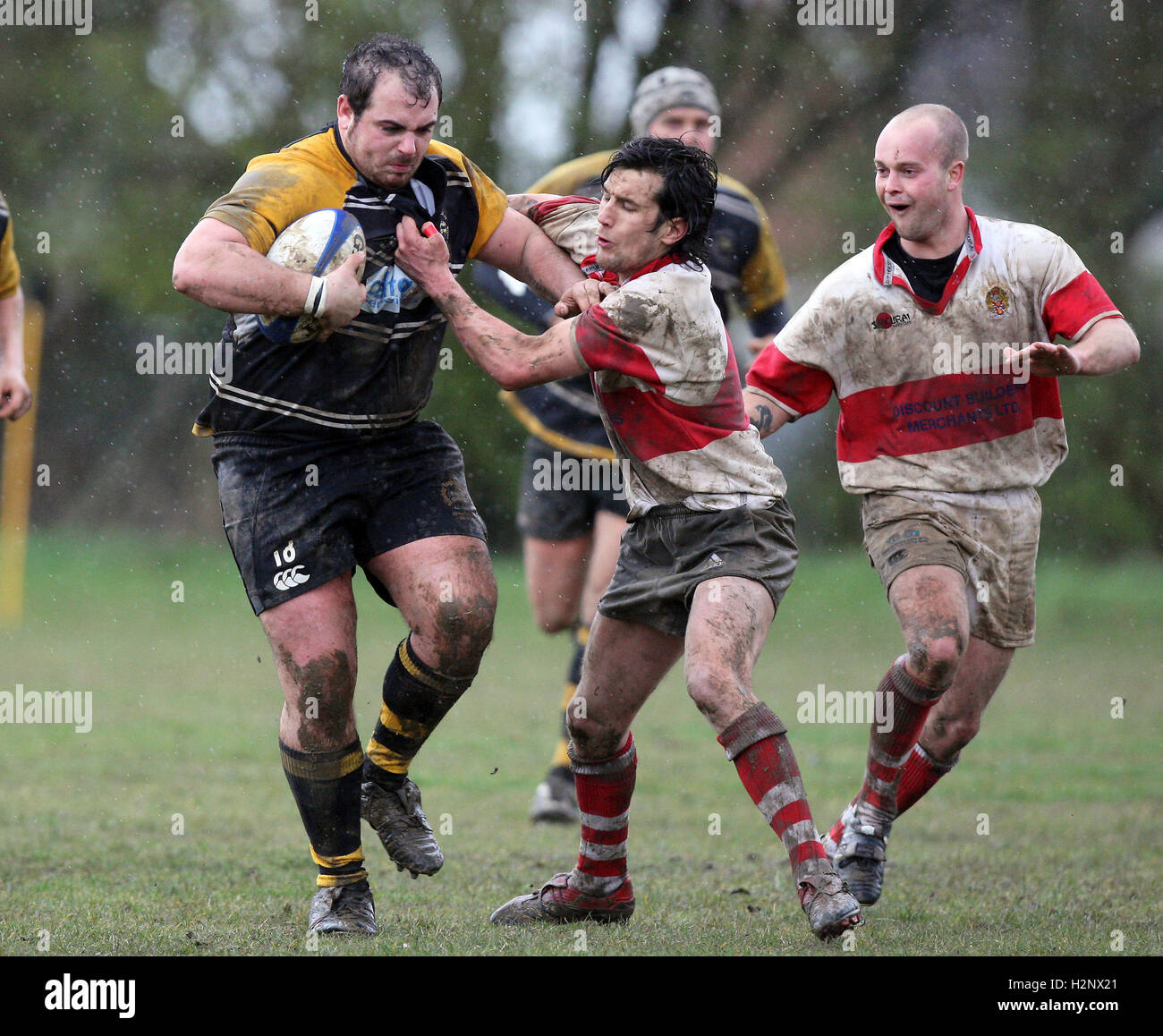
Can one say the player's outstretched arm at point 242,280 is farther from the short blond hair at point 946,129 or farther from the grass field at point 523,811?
the short blond hair at point 946,129

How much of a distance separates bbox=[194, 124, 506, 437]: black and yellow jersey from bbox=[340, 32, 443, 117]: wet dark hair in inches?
6.8

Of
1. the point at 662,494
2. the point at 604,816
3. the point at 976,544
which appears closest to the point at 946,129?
the point at 976,544

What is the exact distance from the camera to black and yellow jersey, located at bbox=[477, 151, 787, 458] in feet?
20.2

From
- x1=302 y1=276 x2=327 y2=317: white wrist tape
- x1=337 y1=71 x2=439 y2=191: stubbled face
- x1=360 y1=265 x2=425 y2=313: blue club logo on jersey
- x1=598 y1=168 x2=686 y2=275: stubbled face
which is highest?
x1=337 y1=71 x2=439 y2=191: stubbled face

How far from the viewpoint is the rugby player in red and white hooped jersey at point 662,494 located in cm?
355

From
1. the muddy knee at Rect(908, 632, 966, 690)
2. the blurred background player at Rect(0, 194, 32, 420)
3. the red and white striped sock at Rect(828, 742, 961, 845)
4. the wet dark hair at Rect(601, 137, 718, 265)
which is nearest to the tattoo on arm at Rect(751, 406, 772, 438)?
the wet dark hair at Rect(601, 137, 718, 265)

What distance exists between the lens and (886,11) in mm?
15766

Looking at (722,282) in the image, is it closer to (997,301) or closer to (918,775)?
(997,301)

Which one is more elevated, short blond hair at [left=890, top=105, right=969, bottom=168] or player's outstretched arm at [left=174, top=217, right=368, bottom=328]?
short blond hair at [left=890, top=105, right=969, bottom=168]

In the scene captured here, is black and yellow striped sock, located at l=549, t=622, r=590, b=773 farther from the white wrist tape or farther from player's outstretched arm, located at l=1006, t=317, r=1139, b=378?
the white wrist tape

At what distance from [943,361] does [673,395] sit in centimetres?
100

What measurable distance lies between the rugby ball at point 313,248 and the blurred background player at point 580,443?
2365 millimetres

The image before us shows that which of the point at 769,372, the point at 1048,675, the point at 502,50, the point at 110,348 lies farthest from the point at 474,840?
the point at 110,348

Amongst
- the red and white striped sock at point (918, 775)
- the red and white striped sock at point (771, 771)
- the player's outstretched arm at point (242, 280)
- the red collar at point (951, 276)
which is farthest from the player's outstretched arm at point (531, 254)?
the red and white striped sock at point (918, 775)
